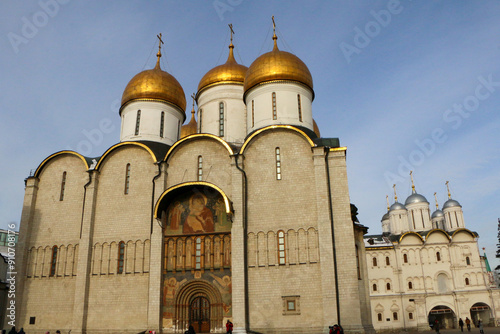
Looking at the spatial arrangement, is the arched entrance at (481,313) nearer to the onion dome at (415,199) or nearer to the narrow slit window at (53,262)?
the onion dome at (415,199)

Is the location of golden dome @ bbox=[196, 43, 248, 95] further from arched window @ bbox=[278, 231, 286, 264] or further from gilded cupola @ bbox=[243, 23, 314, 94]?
arched window @ bbox=[278, 231, 286, 264]

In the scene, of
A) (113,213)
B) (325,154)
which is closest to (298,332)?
(325,154)

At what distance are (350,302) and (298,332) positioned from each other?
177 cm

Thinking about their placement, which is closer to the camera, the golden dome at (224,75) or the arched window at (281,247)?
the arched window at (281,247)

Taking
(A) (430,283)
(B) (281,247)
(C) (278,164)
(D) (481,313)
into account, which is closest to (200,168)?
(C) (278,164)

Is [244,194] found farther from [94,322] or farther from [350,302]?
[94,322]

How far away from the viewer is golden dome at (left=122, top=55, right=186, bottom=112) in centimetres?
1738

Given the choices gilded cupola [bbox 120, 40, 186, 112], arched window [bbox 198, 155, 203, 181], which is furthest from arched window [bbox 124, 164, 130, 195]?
gilded cupola [bbox 120, 40, 186, 112]

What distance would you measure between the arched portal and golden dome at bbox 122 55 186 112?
5.12 meters

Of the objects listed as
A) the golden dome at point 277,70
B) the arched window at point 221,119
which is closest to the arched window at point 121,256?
the arched window at point 221,119

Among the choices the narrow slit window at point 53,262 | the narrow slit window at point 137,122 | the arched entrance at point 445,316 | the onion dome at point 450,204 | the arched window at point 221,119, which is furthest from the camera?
the onion dome at point 450,204

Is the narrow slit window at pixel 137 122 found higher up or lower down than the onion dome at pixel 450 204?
lower down

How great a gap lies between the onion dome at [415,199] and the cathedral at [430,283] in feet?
23.4

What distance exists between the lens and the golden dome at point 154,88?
1738 cm
